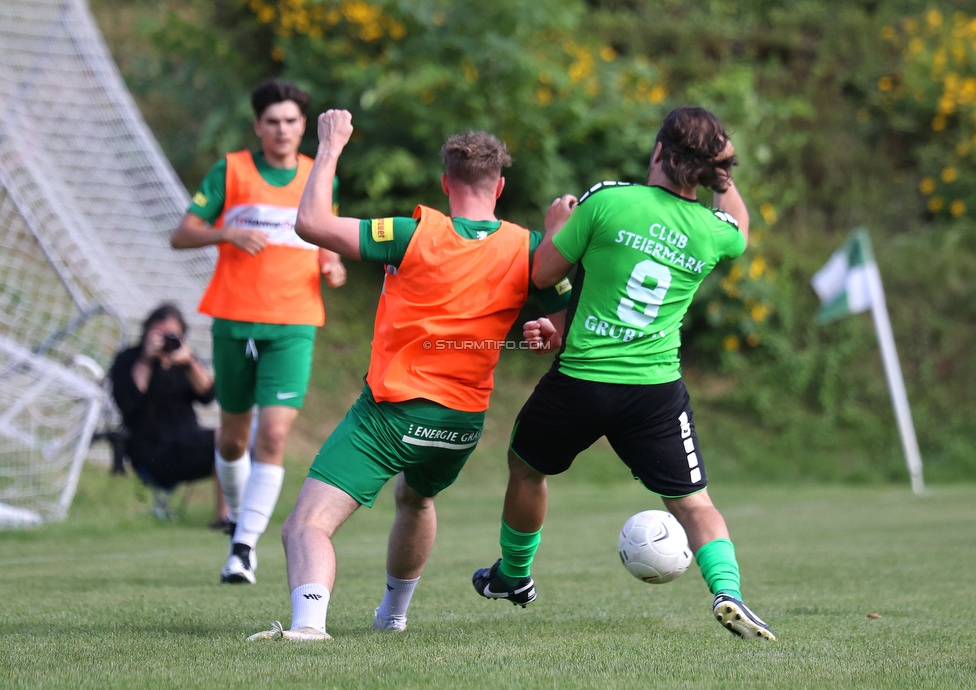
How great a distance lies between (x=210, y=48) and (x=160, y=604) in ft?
41.8

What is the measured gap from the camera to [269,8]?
16125 mm

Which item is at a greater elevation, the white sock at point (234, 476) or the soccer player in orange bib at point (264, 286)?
the soccer player in orange bib at point (264, 286)

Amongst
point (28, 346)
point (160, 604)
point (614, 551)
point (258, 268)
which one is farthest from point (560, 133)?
point (160, 604)

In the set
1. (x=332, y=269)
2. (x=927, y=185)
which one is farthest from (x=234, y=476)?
(x=927, y=185)

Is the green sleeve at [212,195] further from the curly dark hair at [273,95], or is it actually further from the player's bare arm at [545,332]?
the player's bare arm at [545,332]

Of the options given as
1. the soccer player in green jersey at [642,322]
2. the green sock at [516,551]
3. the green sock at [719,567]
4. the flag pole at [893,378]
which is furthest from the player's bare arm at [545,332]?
the flag pole at [893,378]

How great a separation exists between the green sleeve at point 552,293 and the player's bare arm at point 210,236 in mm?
1927

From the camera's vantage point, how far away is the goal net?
1029cm

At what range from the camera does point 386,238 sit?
398cm

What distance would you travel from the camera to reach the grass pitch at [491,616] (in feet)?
10.7

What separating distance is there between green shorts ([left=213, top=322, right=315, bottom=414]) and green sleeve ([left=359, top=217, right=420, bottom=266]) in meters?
2.17

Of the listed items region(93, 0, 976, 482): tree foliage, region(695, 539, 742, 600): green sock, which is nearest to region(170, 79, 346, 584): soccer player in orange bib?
region(695, 539, 742, 600): green sock

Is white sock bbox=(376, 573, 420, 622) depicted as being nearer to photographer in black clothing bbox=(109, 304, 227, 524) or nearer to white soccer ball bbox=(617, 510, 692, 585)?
white soccer ball bbox=(617, 510, 692, 585)

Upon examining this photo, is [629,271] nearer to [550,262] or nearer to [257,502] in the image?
[550,262]
